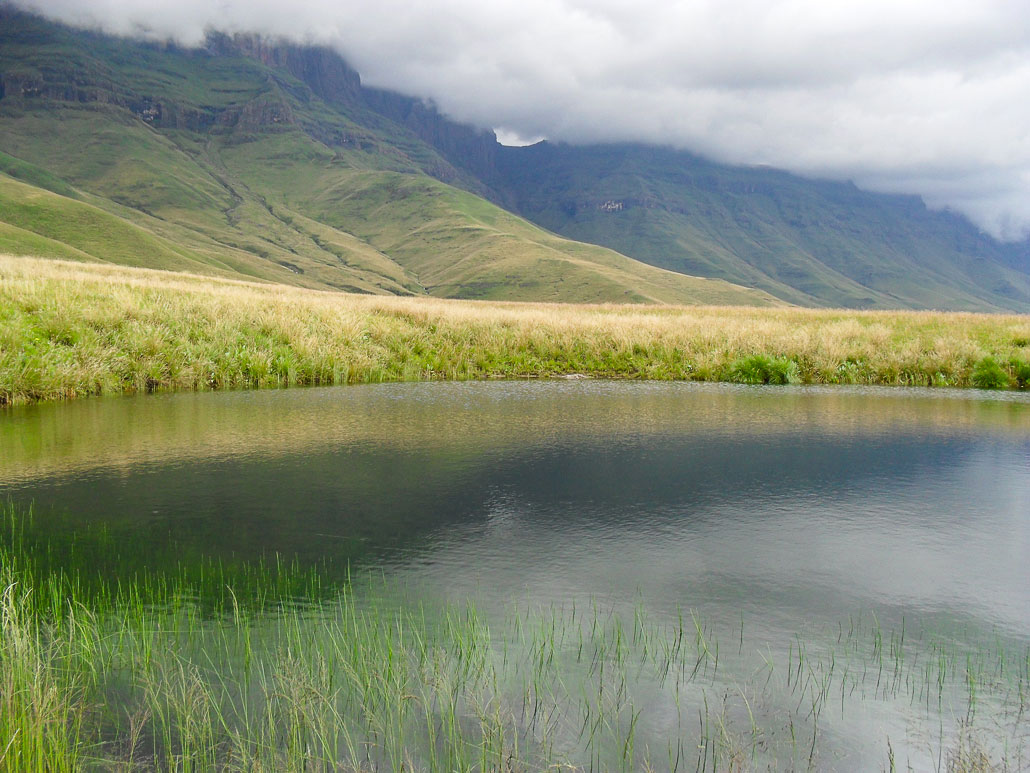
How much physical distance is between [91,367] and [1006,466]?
2533 cm

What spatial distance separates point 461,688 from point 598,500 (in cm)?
640

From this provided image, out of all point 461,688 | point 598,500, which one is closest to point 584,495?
point 598,500

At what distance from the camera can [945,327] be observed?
35.6 m

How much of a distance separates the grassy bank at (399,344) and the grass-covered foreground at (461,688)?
17457 millimetres

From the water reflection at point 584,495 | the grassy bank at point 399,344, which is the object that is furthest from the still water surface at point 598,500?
the grassy bank at point 399,344

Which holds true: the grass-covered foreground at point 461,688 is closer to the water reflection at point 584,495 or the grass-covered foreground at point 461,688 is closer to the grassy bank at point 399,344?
the water reflection at point 584,495

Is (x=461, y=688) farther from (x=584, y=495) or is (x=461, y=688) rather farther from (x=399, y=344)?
(x=399, y=344)

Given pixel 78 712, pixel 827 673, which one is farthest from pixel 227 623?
pixel 827 673

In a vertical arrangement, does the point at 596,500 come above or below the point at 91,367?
below

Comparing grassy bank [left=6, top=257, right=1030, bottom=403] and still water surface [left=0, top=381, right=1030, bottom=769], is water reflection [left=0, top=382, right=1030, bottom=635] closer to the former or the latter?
still water surface [left=0, top=381, right=1030, bottom=769]

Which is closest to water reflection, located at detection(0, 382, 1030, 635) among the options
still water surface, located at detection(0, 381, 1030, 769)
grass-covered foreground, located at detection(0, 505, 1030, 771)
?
still water surface, located at detection(0, 381, 1030, 769)

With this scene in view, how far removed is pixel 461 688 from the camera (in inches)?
243

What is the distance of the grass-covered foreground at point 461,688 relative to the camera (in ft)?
17.5

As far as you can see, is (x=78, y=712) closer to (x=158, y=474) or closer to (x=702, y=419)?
(x=158, y=474)
